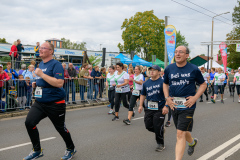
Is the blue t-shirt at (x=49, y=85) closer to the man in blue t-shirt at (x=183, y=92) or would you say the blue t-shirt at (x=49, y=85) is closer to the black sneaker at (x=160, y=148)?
the man in blue t-shirt at (x=183, y=92)

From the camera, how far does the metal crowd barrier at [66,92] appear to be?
9.80 meters

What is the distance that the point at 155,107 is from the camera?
5387mm

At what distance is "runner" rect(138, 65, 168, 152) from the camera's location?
526cm

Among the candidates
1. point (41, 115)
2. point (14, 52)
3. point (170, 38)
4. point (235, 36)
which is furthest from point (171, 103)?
point (235, 36)

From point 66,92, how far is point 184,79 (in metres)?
8.66

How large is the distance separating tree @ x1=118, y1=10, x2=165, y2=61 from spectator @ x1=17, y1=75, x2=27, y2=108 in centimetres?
3864

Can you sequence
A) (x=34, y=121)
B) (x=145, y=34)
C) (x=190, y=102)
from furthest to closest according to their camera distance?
1. (x=145, y=34)
2. (x=34, y=121)
3. (x=190, y=102)

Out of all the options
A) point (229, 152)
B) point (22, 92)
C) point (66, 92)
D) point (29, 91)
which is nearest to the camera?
point (229, 152)

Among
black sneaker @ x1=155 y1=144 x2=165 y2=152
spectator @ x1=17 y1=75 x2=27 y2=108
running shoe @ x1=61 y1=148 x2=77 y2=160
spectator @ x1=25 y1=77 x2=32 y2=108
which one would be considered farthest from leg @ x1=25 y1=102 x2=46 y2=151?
spectator @ x1=25 y1=77 x2=32 y2=108

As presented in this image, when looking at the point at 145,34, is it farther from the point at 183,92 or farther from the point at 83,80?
the point at 183,92

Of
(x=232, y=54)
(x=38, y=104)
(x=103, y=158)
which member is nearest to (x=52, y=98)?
(x=38, y=104)

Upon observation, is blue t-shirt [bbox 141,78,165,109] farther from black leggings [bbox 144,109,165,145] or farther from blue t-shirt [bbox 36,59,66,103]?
blue t-shirt [bbox 36,59,66,103]

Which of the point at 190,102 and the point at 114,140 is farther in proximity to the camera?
the point at 114,140

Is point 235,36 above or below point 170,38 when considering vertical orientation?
above
